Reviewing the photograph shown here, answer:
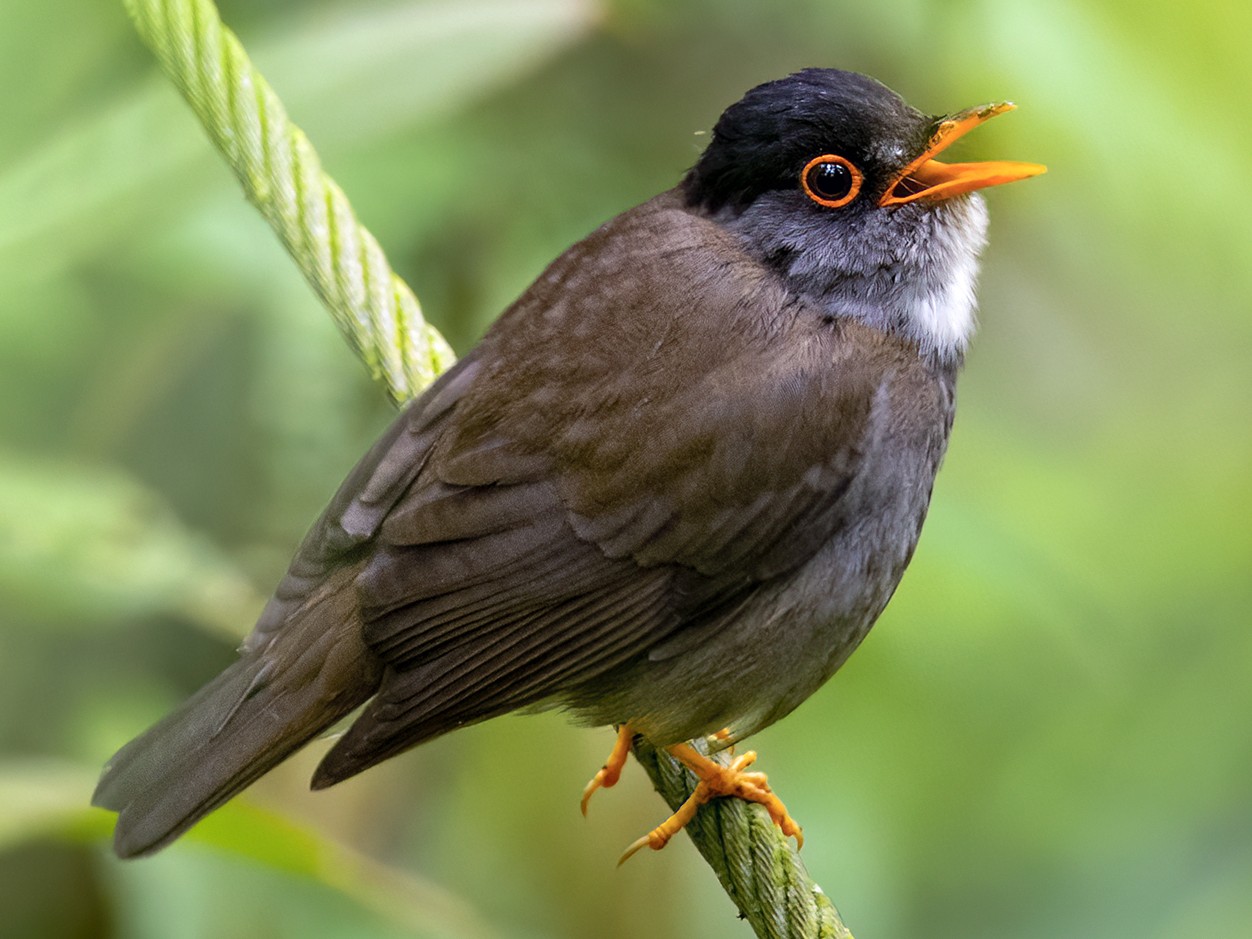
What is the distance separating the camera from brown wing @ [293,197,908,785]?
3.09 meters

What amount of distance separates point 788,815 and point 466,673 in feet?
3.00

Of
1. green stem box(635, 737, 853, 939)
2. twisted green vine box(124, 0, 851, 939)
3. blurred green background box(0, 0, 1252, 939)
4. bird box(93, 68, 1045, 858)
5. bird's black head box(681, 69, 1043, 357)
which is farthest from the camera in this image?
blurred green background box(0, 0, 1252, 939)

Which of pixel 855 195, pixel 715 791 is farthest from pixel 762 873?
pixel 855 195

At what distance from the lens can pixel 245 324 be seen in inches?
173

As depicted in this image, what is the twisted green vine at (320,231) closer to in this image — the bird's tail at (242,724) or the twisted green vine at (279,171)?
the twisted green vine at (279,171)

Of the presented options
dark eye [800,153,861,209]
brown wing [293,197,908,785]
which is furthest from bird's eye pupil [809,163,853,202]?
brown wing [293,197,908,785]

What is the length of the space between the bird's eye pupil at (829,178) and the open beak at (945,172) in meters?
0.08

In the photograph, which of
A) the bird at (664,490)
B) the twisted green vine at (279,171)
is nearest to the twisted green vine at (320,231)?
the twisted green vine at (279,171)

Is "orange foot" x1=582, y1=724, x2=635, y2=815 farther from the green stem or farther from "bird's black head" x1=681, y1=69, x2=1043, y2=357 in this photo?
"bird's black head" x1=681, y1=69, x2=1043, y2=357

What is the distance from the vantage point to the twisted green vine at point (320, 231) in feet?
9.67

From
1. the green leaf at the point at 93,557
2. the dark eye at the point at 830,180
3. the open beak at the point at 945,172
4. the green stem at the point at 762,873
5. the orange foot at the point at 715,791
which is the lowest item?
the green stem at the point at 762,873

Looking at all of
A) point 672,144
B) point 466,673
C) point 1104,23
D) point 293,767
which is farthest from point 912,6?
point 293,767

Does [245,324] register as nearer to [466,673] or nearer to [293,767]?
[293,767]

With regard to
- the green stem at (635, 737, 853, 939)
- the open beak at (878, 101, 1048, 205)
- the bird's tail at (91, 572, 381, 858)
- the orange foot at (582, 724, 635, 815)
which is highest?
the open beak at (878, 101, 1048, 205)
